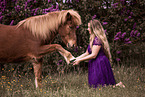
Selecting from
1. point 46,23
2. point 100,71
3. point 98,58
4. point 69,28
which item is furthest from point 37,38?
point 100,71

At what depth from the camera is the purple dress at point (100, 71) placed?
4.11 metres

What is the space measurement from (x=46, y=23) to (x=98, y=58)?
1.45 metres

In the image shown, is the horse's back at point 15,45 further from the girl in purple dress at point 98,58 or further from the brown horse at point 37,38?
the girl in purple dress at point 98,58

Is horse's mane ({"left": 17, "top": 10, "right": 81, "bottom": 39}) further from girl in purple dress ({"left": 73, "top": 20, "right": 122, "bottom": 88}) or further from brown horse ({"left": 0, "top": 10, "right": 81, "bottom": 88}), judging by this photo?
girl in purple dress ({"left": 73, "top": 20, "right": 122, "bottom": 88})

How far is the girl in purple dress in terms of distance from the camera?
4.08 metres

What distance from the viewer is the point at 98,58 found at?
13.7ft

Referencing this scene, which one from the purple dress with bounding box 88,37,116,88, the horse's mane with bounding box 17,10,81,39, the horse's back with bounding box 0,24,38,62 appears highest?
the horse's mane with bounding box 17,10,81,39

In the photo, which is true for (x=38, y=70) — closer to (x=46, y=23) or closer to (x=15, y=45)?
(x=15, y=45)

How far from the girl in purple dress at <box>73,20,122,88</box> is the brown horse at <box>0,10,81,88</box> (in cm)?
54

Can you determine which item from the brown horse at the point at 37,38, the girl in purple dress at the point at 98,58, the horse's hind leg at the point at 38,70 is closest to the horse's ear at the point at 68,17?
the brown horse at the point at 37,38

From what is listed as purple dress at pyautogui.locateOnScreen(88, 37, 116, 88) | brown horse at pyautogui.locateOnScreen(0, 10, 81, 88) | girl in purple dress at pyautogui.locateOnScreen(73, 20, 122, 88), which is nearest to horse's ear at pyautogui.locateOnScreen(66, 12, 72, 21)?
brown horse at pyautogui.locateOnScreen(0, 10, 81, 88)

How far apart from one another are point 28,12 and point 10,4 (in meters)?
0.98

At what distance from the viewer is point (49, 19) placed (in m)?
3.82

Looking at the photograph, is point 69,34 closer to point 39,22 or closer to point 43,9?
point 39,22
